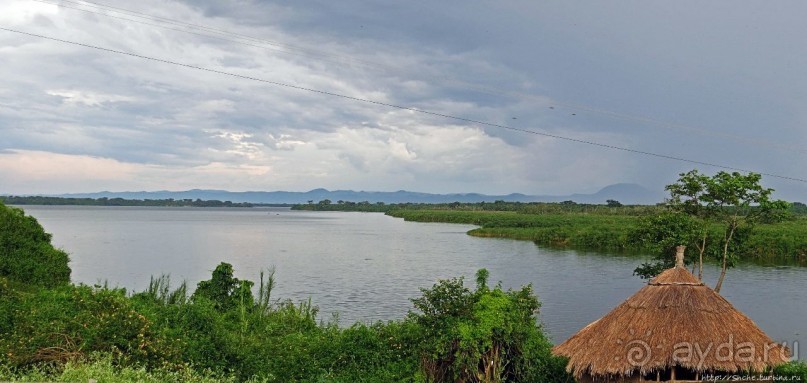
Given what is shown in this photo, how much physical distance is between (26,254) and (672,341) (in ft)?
46.6

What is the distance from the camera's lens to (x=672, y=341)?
31.2 feet

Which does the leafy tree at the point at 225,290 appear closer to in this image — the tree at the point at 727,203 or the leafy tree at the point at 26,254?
the leafy tree at the point at 26,254

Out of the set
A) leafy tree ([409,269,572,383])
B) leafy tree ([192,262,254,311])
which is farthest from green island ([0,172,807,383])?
leafy tree ([192,262,254,311])

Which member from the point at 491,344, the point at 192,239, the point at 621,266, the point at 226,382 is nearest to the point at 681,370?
the point at 491,344

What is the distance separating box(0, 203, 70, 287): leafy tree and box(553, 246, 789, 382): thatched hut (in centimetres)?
1238

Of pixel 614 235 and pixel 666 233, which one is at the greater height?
pixel 666 233

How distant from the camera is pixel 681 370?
34.2 feet

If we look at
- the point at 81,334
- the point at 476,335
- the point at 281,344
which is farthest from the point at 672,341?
the point at 81,334

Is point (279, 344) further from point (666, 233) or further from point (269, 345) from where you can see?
point (666, 233)

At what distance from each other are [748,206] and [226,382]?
15.5 m

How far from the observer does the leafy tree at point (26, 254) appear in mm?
14969

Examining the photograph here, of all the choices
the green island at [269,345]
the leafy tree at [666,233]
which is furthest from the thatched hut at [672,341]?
the leafy tree at [666,233]

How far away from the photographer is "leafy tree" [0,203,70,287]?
49.1 ft

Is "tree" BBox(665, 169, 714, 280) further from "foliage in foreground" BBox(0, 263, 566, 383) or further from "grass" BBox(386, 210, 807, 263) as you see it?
"foliage in foreground" BBox(0, 263, 566, 383)
